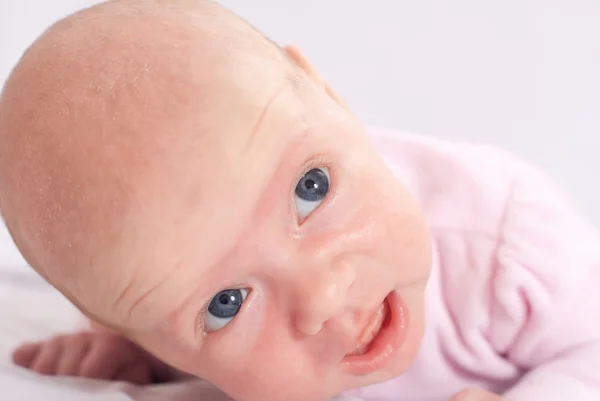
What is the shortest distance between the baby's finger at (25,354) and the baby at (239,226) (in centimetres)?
27

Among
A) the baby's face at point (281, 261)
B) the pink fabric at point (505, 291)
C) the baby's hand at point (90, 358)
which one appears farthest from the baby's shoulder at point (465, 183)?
the baby's hand at point (90, 358)

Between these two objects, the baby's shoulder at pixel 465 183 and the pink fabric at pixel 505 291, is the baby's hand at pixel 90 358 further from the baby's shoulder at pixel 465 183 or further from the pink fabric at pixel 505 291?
the baby's shoulder at pixel 465 183

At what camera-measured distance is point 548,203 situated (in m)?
0.82

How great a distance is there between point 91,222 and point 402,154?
46cm

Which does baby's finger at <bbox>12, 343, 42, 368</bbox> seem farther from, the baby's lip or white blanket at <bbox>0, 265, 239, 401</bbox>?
the baby's lip

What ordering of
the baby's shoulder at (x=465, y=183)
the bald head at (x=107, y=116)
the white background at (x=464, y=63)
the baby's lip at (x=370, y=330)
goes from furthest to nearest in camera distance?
the white background at (x=464, y=63), the baby's shoulder at (x=465, y=183), the baby's lip at (x=370, y=330), the bald head at (x=107, y=116)

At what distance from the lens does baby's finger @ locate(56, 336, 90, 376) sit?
0.88m

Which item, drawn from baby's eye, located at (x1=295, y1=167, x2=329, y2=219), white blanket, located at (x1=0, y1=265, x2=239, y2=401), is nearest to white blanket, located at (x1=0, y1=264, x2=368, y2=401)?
white blanket, located at (x1=0, y1=265, x2=239, y2=401)

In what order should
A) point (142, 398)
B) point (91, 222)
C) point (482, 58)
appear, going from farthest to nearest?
point (482, 58), point (142, 398), point (91, 222)

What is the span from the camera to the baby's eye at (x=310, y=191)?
62 cm

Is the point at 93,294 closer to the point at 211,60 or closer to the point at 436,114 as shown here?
the point at 211,60

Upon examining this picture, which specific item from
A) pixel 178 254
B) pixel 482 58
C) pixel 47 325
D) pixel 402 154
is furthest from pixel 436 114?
pixel 178 254

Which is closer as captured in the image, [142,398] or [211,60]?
[211,60]

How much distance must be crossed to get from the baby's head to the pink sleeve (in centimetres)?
14
